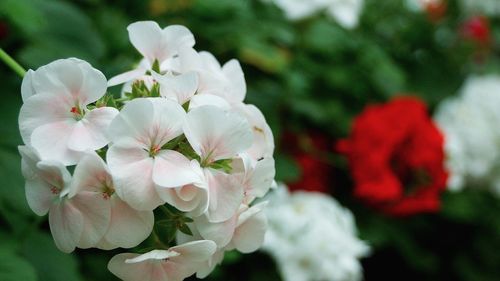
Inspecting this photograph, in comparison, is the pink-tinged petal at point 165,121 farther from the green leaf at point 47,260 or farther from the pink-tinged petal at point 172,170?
the green leaf at point 47,260

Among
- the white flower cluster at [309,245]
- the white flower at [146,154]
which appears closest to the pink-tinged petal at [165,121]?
the white flower at [146,154]

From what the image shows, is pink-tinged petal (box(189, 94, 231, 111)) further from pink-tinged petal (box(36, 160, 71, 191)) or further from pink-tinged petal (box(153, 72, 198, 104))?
pink-tinged petal (box(36, 160, 71, 191))

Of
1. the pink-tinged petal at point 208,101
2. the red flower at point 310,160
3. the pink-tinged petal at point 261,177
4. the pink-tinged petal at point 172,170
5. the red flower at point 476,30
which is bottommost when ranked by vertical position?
the red flower at point 310,160

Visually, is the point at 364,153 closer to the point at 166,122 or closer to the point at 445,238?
the point at 445,238

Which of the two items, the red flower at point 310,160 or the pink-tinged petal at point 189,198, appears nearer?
the pink-tinged petal at point 189,198

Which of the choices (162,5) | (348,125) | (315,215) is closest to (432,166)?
(348,125)
